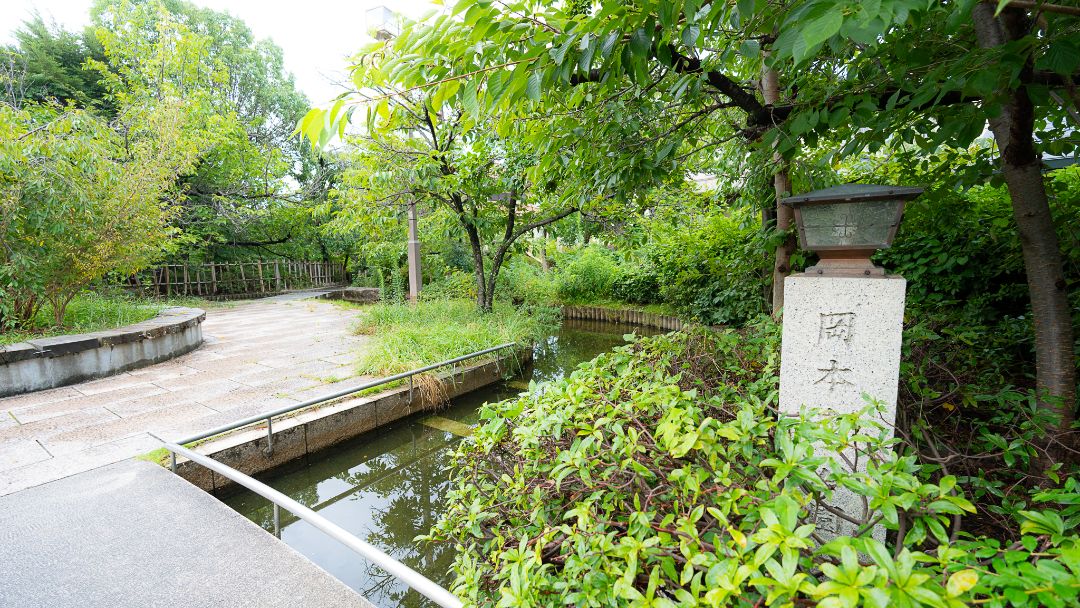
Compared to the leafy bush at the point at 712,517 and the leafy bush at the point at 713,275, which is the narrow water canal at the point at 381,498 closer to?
the leafy bush at the point at 712,517

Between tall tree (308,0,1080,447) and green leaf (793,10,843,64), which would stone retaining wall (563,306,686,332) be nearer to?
tall tree (308,0,1080,447)

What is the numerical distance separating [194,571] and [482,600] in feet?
4.94

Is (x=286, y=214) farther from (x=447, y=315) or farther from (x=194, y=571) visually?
(x=194, y=571)

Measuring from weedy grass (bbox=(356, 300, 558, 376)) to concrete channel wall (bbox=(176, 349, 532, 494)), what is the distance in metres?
0.37

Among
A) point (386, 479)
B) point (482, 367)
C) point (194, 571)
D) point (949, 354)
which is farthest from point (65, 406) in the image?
point (949, 354)

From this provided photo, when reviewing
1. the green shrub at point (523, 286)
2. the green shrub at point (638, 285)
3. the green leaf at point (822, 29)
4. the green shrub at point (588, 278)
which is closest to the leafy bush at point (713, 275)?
the green shrub at point (638, 285)

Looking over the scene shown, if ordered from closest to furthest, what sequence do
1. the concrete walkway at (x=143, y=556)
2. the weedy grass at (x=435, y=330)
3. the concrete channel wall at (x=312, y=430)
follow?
1. the concrete walkway at (x=143, y=556)
2. the concrete channel wall at (x=312, y=430)
3. the weedy grass at (x=435, y=330)

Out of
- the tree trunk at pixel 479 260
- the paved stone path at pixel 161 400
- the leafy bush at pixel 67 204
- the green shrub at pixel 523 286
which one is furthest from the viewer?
the green shrub at pixel 523 286

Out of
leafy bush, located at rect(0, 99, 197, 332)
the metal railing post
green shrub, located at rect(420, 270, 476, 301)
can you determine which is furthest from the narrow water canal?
green shrub, located at rect(420, 270, 476, 301)

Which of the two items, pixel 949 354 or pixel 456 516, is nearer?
pixel 456 516

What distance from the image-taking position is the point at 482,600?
1.54m

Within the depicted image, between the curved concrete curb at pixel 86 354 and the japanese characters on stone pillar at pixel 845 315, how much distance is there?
259 inches

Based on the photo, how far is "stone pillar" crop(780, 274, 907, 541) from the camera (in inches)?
70.4

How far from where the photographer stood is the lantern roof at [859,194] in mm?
1798
